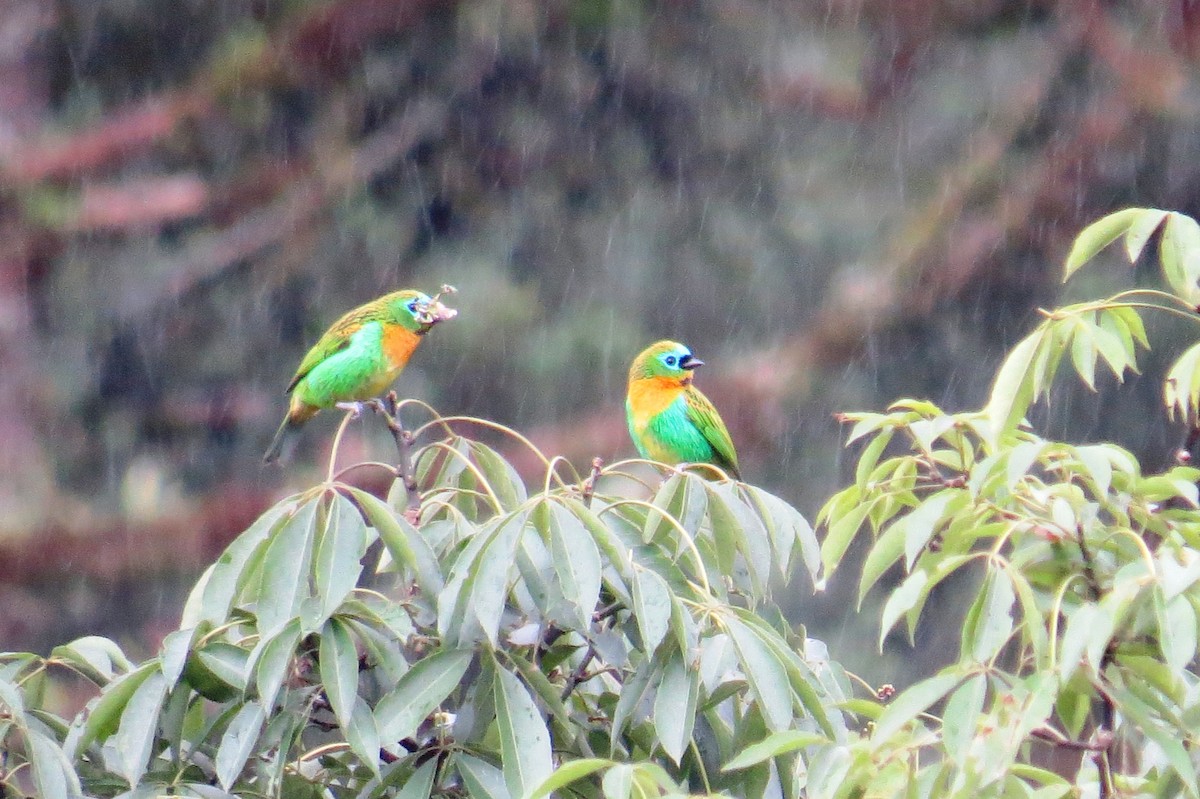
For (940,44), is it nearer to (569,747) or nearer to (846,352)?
(846,352)

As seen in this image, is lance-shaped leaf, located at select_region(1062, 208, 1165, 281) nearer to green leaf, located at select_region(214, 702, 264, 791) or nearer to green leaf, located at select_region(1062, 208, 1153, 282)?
green leaf, located at select_region(1062, 208, 1153, 282)

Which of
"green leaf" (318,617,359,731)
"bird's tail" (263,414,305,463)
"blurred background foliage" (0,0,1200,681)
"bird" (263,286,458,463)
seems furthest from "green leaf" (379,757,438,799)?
"blurred background foliage" (0,0,1200,681)

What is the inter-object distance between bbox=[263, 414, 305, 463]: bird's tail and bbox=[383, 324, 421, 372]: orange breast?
0.40 meters

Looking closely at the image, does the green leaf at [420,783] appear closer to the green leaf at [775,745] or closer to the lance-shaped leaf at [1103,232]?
the green leaf at [775,745]

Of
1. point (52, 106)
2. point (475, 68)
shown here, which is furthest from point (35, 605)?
point (475, 68)

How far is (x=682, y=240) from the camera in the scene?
24.1 ft

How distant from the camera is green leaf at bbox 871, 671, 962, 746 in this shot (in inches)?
52.1

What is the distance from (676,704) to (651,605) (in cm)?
10

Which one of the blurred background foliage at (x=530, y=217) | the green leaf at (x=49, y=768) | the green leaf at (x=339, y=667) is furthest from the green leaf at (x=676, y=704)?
the blurred background foliage at (x=530, y=217)

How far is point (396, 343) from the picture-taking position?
351 cm

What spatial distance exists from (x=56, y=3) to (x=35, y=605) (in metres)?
2.50

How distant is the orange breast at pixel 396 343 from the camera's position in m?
3.49

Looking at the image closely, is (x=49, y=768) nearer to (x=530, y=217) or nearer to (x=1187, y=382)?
(x=1187, y=382)

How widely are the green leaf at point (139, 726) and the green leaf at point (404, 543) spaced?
274 mm
